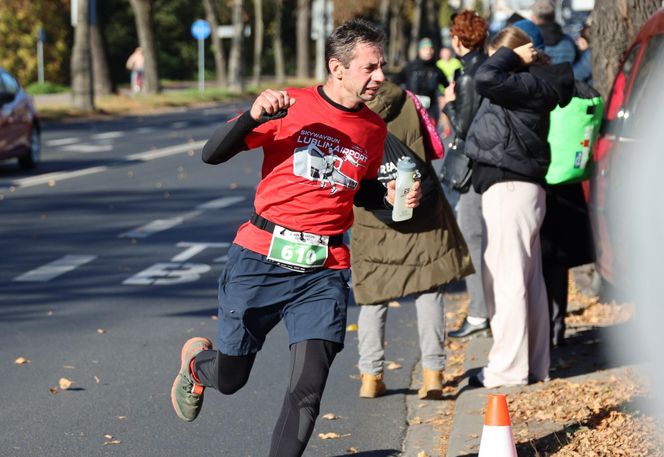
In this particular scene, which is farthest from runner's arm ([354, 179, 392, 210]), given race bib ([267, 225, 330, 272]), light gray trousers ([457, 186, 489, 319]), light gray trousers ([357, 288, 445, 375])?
light gray trousers ([457, 186, 489, 319])

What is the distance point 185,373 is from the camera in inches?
237

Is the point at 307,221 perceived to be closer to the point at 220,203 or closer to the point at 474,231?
the point at 474,231

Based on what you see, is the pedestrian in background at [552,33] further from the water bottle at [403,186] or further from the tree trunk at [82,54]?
the tree trunk at [82,54]

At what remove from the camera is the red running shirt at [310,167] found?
536cm

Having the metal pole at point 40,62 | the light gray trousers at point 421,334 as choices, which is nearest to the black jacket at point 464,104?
the light gray trousers at point 421,334

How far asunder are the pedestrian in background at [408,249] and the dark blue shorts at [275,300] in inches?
68.4

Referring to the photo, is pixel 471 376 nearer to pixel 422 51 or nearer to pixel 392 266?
pixel 392 266

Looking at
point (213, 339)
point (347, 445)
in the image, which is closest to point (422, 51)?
point (213, 339)

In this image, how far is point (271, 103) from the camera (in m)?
5.00

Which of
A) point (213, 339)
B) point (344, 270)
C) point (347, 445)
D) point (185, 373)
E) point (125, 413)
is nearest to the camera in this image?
point (344, 270)

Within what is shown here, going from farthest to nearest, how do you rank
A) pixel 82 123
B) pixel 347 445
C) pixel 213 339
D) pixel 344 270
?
pixel 82 123 < pixel 213 339 < pixel 347 445 < pixel 344 270

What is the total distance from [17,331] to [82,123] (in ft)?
83.2

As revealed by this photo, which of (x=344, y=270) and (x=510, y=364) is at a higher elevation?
(x=344, y=270)

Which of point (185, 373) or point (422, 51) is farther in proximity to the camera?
point (422, 51)
